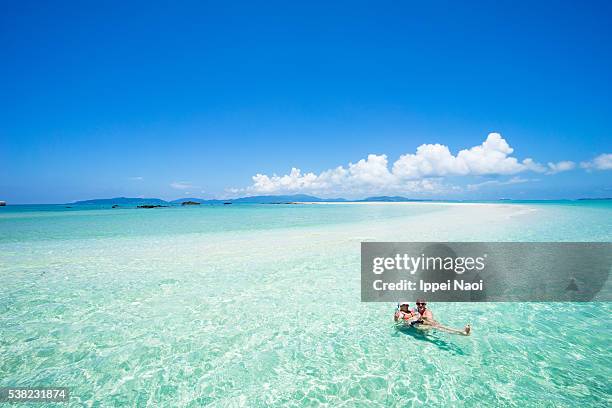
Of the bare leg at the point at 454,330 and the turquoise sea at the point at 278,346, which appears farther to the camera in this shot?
the bare leg at the point at 454,330

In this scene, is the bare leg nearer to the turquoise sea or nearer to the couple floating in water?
the couple floating in water

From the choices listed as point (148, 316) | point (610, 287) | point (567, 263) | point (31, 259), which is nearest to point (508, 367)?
point (610, 287)

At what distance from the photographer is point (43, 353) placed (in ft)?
26.4

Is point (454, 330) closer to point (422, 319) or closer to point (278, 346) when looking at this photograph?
point (422, 319)

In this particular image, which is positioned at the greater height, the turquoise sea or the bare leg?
the bare leg

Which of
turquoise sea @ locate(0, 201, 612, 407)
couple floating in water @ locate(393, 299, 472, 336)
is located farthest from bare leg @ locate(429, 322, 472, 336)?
turquoise sea @ locate(0, 201, 612, 407)

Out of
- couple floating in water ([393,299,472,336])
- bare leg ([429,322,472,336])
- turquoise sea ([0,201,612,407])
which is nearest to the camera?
turquoise sea ([0,201,612,407])

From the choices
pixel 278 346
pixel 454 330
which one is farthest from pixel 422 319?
pixel 278 346

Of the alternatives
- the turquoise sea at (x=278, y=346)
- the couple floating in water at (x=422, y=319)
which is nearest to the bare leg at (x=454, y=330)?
the couple floating in water at (x=422, y=319)

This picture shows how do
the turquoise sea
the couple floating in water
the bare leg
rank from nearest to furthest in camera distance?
the turquoise sea
the bare leg
the couple floating in water

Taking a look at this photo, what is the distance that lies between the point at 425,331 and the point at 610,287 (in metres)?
10.2

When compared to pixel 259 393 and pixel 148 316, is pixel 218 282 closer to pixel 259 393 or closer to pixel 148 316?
pixel 148 316

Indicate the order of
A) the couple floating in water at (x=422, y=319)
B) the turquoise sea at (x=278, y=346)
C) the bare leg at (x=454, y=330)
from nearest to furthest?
the turquoise sea at (x=278, y=346) → the bare leg at (x=454, y=330) → the couple floating in water at (x=422, y=319)

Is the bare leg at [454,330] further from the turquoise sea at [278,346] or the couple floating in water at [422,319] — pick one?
the turquoise sea at [278,346]
